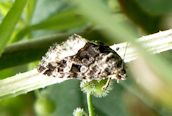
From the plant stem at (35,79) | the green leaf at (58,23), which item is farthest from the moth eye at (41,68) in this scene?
the green leaf at (58,23)

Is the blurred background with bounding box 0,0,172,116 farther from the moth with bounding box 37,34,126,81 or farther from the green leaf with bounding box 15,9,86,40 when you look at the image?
the moth with bounding box 37,34,126,81

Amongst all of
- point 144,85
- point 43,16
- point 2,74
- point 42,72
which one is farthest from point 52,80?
point 43,16

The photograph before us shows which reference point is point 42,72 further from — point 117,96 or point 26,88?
point 117,96

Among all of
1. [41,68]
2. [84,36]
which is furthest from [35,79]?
[84,36]

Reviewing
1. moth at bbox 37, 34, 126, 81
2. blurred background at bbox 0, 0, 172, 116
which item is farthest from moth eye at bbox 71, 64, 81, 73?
blurred background at bbox 0, 0, 172, 116

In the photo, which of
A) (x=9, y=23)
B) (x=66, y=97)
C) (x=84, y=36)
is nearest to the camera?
(x=9, y=23)

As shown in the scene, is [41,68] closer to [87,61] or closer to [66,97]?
[87,61]

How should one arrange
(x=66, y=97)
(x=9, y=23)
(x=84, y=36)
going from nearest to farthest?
1. (x=9, y=23)
2. (x=84, y=36)
3. (x=66, y=97)

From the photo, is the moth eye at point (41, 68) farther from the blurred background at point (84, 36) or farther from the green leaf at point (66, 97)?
the green leaf at point (66, 97)
